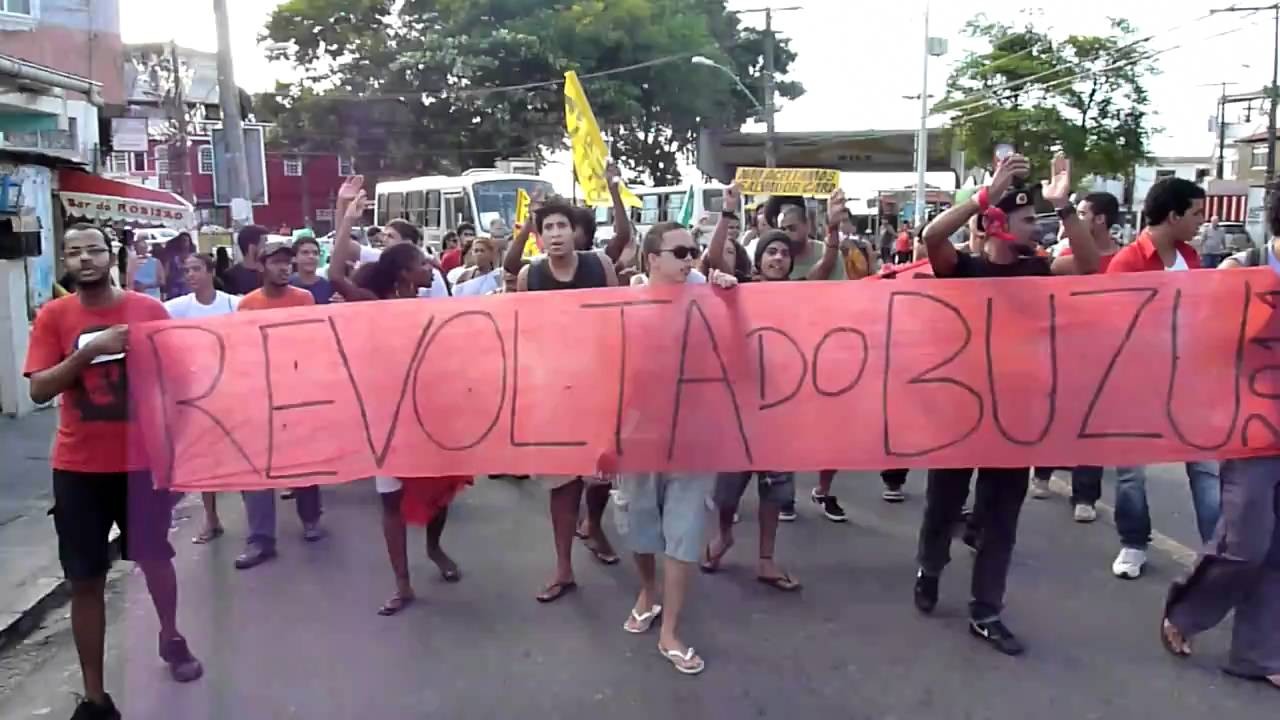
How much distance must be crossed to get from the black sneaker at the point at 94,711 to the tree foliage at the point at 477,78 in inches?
1326

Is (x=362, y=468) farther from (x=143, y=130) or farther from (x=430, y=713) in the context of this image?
(x=143, y=130)

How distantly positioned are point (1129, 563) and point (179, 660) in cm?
402

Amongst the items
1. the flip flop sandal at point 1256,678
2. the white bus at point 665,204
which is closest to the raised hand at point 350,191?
the flip flop sandal at point 1256,678

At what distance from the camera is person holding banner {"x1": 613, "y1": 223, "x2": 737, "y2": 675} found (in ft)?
14.4

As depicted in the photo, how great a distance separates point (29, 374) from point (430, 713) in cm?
170

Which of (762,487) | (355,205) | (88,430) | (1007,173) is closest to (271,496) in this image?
(355,205)

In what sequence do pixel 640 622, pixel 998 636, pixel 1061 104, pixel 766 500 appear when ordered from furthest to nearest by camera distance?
1. pixel 1061 104
2. pixel 766 500
3. pixel 640 622
4. pixel 998 636

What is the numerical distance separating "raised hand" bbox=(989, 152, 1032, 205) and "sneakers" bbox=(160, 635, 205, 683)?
3312mm

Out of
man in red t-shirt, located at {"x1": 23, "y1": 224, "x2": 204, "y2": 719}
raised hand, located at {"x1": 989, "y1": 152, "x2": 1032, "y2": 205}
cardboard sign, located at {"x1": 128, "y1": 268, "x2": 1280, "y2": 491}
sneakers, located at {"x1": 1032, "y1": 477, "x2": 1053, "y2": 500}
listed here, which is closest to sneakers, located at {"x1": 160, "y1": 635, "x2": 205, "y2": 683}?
man in red t-shirt, located at {"x1": 23, "y1": 224, "x2": 204, "y2": 719}

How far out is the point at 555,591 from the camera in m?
5.30

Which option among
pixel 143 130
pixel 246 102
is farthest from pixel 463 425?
pixel 143 130

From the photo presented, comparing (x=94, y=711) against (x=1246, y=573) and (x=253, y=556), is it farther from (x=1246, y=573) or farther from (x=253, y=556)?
(x=1246, y=573)

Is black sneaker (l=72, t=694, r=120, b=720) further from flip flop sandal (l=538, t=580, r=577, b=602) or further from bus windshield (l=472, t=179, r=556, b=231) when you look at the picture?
bus windshield (l=472, t=179, r=556, b=231)

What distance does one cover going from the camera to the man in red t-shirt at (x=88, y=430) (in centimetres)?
398
